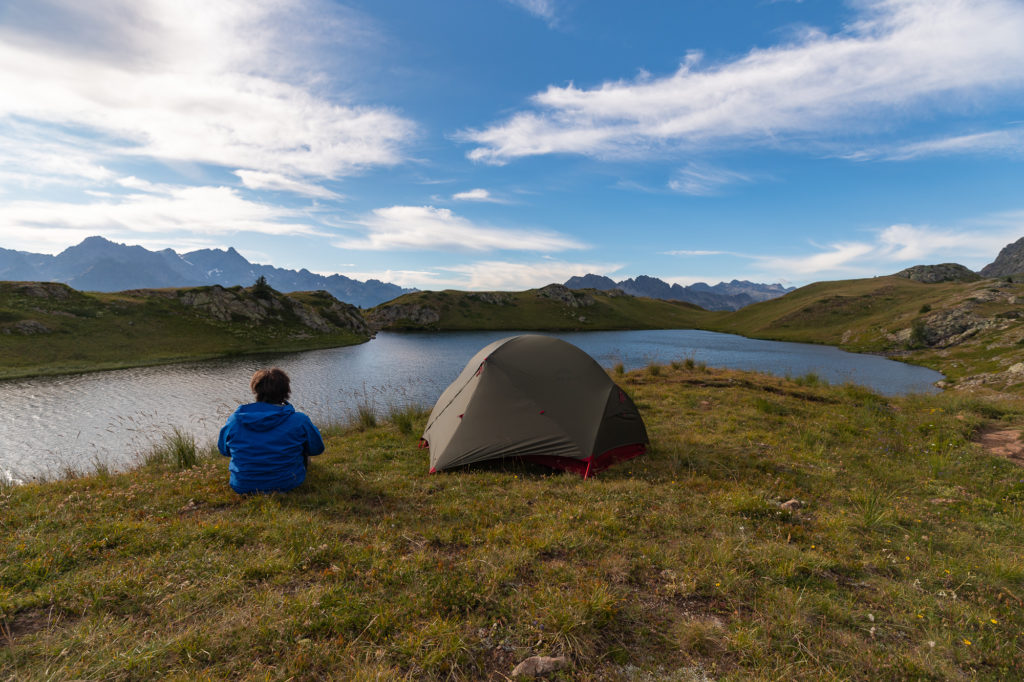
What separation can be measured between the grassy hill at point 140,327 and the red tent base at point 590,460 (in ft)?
174

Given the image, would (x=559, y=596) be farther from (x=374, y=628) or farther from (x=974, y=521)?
(x=974, y=521)

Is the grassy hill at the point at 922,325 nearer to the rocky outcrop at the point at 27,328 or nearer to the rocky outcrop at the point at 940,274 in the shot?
the rocky outcrop at the point at 940,274

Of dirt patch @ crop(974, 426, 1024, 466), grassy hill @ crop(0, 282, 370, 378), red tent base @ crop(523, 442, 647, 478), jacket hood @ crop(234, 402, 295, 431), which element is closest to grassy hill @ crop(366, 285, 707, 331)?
grassy hill @ crop(0, 282, 370, 378)

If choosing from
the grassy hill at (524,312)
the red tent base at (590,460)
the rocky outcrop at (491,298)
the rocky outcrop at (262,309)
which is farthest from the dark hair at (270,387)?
the rocky outcrop at (491,298)

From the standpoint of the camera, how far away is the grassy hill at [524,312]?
132625 millimetres

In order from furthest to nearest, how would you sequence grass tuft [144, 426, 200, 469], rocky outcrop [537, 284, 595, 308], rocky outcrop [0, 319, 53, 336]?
1. rocky outcrop [537, 284, 595, 308]
2. rocky outcrop [0, 319, 53, 336]
3. grass tuft [144, 426, 200, 469]

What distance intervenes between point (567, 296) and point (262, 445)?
6408 inches

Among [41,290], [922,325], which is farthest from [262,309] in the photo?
[922,325]

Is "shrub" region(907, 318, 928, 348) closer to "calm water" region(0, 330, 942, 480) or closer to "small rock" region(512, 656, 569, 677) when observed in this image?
"calm water" region(0, 330, 942, 480)

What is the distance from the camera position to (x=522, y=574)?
516cm

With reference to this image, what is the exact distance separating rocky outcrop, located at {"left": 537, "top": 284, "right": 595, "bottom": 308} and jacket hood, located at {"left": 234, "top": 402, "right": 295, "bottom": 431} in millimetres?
155947

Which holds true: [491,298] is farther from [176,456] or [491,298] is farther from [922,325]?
[176,456]

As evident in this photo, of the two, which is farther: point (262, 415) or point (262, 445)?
point (262, 445)

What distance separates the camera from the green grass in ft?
12.2
